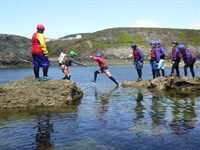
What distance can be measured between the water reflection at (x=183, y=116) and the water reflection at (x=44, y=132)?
11.6 ft

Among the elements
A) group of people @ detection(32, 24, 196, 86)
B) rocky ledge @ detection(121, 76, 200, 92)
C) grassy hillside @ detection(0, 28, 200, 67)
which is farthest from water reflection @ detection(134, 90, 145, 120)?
grassy hillside @ detection(0, 28, 200, 67)

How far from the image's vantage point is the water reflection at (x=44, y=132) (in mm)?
7840

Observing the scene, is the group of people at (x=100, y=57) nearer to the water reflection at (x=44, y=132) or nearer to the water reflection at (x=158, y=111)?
the water reflection at (x=44, y=132)

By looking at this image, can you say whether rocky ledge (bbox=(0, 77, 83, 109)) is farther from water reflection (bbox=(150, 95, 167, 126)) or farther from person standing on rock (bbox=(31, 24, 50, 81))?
water reflection (bbox=(150, 95, 167, 126))

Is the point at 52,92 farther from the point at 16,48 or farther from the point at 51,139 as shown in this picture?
the point at 16,48

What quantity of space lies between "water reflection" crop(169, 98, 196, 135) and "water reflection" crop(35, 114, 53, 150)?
3.55 meters

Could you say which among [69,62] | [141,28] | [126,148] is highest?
[141,28]

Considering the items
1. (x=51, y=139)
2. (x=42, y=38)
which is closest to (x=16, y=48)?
(x=42, y=38)

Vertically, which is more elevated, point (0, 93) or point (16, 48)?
point (16, 48)

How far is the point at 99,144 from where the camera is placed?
7.92m

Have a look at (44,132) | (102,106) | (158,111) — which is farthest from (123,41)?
(44,132)

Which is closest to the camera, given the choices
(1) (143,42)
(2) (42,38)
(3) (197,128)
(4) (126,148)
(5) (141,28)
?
(4) (126,148)

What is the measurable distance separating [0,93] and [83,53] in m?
118

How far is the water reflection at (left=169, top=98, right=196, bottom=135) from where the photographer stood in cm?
934
